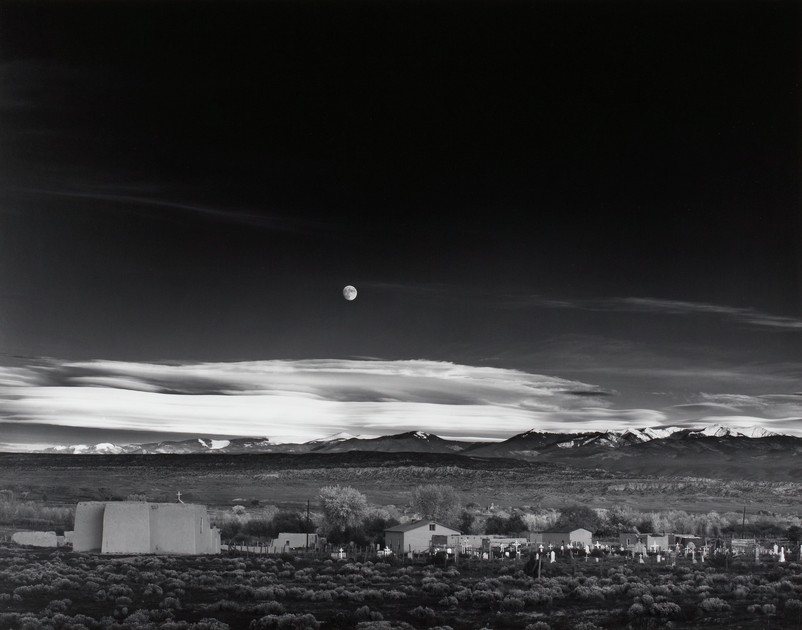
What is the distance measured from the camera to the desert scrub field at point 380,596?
26438mm

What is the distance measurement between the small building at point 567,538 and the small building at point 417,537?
188 inches

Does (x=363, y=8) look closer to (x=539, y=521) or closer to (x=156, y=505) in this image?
(x=156, y=505)

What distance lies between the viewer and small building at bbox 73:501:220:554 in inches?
1784

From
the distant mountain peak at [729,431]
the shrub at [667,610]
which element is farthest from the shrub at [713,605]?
the distant mountain peak at [729,431]

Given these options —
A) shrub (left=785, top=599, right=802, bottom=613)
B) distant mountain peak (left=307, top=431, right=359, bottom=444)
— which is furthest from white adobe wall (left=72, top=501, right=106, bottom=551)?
distant mountain peak (left=307, top=431, right=359, bottom=444)

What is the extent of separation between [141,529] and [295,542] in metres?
9.03

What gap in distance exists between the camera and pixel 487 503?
83750 millimetres

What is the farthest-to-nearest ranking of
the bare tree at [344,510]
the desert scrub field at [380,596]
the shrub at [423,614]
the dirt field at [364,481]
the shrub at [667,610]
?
the dirt field at [364,481]
the bare tree at [344,510]
the shrub at [667,610]
the shrub at [423,614]
the desert scrub field at [380,596]

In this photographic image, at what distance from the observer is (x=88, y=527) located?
1815 inches

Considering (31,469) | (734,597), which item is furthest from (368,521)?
(31,469)

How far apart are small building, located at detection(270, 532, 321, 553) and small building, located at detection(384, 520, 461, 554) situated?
353 centimetres

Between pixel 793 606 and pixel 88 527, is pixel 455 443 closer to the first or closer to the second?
pixel 88 527

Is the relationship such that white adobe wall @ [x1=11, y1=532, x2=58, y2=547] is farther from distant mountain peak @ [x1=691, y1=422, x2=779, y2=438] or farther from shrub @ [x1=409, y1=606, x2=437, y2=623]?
distant mountain peak @ [x1=691, y1=422, x2=779, y2=438]

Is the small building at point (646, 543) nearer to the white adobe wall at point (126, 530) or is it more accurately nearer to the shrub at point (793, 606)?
the shrub at point (793, 606)
